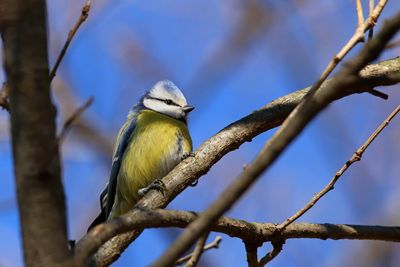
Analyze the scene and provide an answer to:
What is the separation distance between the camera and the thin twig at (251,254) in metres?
1.92

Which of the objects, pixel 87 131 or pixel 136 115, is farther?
pixel 87 131

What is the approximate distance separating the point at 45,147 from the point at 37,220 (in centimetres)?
11

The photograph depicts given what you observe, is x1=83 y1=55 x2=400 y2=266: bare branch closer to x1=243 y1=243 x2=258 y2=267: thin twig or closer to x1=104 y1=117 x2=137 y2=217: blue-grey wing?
x1=243 y1=243 x2=258 y2=267: thin twig

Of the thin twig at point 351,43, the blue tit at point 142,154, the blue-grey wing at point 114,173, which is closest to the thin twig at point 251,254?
the thin twig at point 351,43

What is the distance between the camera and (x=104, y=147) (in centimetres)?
423

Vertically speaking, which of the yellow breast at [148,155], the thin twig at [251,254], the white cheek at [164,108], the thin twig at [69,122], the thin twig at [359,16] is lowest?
the thin twig at [251,254]

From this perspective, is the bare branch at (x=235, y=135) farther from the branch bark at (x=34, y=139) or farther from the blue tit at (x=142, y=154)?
the branch bark at (x=34, y=139)

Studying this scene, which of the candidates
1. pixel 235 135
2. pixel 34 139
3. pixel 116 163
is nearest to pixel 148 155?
pixel 116 163

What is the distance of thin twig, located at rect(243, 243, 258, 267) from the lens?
1920 mm

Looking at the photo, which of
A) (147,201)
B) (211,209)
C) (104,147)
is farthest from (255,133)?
(104,147)

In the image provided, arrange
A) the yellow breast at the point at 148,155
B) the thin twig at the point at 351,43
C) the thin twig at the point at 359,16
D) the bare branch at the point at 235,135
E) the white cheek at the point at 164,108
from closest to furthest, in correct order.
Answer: the thin twig at the point at 351,43 → the thin twig at the point at 359,16 → the bare branch at the point at 235,135 → the yellow breast at the point at 148,155 → the white cheek at the point at 164,108

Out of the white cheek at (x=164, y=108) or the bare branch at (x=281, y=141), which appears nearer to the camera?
the bare branch at (x=281, y=141)

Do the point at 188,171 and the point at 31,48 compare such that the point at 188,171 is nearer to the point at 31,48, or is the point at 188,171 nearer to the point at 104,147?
the point at 31,48

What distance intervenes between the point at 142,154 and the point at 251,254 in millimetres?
1665
